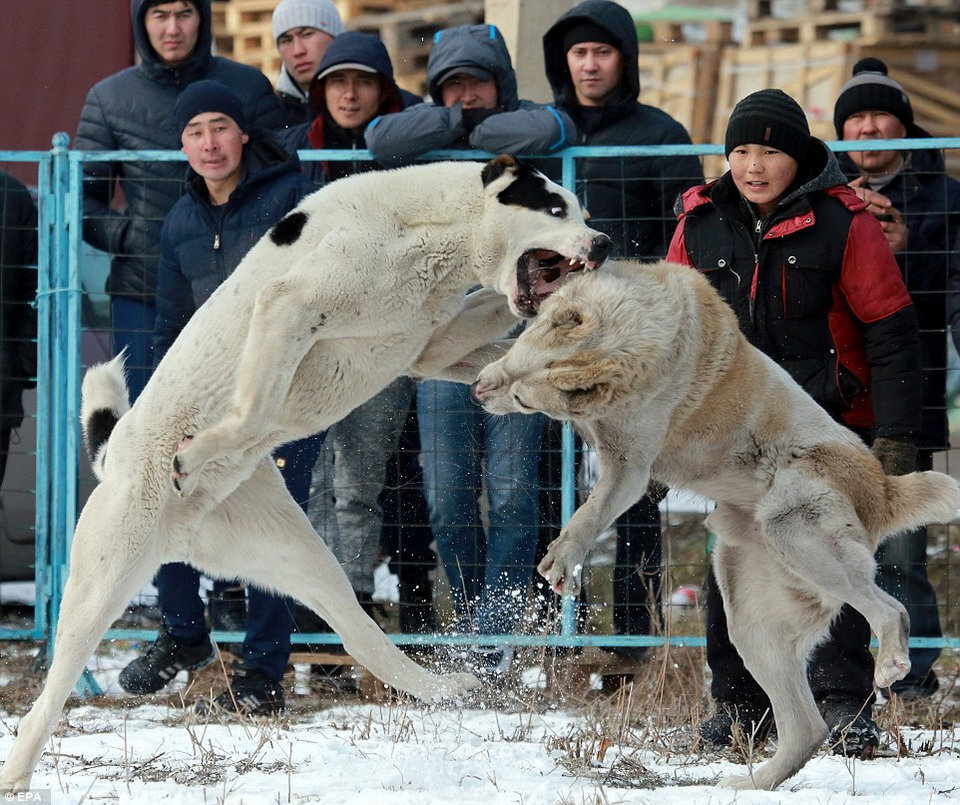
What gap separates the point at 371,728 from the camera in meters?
5.22

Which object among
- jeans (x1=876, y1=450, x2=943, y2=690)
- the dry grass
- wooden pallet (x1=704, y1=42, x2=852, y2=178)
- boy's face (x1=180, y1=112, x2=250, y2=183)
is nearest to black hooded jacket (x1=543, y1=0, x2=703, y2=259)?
the dry grass

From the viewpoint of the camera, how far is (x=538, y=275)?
4.25m

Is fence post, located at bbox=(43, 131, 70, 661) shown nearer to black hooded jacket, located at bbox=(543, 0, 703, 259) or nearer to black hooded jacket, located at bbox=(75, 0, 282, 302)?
black hooded jacket, located at bbox=(75, 0, 282, 302)

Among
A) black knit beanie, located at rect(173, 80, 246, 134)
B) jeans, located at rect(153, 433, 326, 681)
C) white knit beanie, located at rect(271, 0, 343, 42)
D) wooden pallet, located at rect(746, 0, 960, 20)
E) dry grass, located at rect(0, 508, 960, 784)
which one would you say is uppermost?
wooden pallet, located at rect(746, 0, 960, 20)

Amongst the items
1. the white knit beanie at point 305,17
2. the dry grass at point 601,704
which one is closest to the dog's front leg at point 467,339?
the dry grass at point 601,704

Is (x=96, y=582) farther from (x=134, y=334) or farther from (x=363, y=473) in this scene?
(x=134, y=334)

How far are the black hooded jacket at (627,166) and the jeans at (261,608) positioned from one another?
1.55m

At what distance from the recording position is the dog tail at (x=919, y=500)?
4.21 meters

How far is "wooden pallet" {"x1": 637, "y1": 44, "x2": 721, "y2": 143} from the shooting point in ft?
36.7

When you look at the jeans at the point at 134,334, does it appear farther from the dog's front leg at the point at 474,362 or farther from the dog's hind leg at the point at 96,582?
the dog's front leg at the point at 474,362

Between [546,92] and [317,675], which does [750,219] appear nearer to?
[317,675]

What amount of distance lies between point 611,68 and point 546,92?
7.07 ft

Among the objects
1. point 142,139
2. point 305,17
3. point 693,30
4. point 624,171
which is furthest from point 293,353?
point 693,30

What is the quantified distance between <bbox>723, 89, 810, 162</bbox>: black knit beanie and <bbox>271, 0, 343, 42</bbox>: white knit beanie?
2.61 meters
